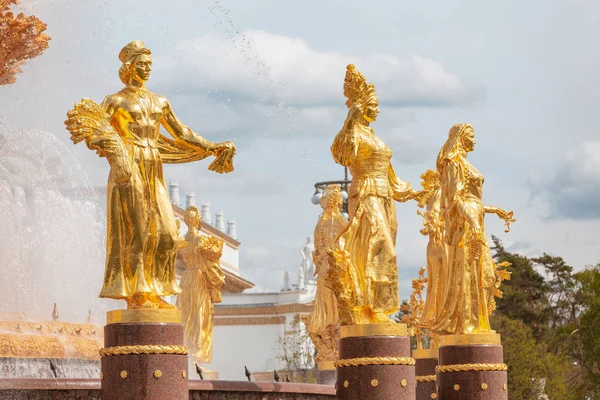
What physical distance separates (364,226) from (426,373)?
4.99 m

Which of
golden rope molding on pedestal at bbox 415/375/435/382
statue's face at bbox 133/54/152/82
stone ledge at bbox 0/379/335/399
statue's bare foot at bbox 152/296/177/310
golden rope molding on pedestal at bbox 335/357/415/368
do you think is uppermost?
statue's face at bbox 133/54/152/82

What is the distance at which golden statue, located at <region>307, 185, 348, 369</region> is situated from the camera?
20.8 meters

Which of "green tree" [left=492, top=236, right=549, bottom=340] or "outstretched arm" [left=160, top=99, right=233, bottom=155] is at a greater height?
"green tree" [left=492, top=236, right=549, bottom=340]

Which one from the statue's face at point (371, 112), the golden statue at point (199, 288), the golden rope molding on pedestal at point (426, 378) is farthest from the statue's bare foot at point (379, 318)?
the golden statue at point (199, 288)

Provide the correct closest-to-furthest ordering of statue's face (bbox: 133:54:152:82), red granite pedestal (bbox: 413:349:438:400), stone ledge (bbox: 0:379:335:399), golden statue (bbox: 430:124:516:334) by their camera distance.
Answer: stone ledge (bbox: 0:379:335:399)
statue's face (bbox: 133:54:152:82)
golden statue (bbox: 430:124:516:334)
red granite pedestal (bbox: 413:349:438:400)

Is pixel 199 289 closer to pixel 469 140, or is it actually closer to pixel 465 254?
pixel 465 254

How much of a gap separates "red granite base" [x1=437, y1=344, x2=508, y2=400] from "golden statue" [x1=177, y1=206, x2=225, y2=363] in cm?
470

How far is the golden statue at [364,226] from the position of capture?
14352 mm

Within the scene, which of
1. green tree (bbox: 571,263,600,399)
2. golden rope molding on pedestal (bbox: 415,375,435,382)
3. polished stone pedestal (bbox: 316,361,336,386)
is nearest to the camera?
golden rope molding on pedestal (bbox: 415,375,435,382)

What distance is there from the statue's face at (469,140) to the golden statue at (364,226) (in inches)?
84.1

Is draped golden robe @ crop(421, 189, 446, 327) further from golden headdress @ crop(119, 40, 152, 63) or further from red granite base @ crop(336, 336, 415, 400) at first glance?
golden headdress @ crop(119, 40, 152, 63)

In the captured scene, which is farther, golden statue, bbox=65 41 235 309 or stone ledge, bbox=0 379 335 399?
golden statue, bbox=65 41 235 309

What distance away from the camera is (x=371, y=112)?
15281 millimetres

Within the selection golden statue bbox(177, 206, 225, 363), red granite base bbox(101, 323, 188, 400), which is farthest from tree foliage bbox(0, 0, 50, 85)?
red granite base bbox(101, 323, 188, 400)
